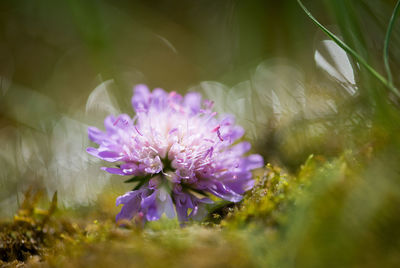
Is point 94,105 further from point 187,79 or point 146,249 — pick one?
point 146,249

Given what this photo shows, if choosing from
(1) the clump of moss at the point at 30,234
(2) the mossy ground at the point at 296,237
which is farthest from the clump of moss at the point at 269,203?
(1) the clump of moss at the point at 30,234

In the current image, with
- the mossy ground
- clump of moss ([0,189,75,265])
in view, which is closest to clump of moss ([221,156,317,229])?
the mossy ground

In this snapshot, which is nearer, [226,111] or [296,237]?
[296,237]

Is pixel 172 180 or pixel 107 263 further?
pixel 172 180

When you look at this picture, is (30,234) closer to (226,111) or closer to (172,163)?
(172,163)

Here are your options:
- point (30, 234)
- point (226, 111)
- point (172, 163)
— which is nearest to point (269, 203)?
point (172, 163)

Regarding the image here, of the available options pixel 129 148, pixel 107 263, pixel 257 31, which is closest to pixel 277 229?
pixel 107 263
